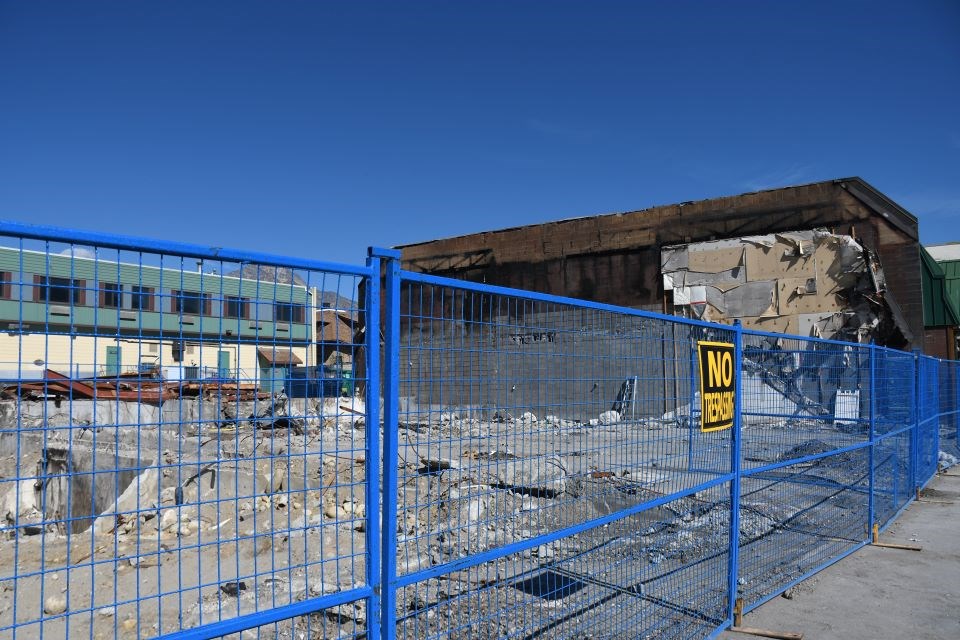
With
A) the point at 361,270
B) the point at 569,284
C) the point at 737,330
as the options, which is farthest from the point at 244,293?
the point at 569,284

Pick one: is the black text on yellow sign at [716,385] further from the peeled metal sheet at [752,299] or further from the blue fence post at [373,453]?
the peeled metal sheet at [752,299]

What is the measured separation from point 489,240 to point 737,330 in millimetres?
19912

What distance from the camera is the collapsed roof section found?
17.3 metres

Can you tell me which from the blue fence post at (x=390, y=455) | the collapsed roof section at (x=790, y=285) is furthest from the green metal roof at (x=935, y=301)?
the blue fence post at (x=390, y=455)

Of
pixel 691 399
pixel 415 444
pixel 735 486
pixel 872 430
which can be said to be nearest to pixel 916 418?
pixel 872 430

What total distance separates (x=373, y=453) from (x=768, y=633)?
389 cm

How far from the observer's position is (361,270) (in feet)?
8.87

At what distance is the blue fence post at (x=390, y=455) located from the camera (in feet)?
8.87

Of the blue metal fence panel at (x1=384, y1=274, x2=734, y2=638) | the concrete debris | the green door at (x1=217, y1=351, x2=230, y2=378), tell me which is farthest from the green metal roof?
the green door at (x1=217, y1=351, x2=230, y2=378)

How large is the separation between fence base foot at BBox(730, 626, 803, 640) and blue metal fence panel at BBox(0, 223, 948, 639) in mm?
154

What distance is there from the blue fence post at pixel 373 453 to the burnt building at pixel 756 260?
58.7 ft

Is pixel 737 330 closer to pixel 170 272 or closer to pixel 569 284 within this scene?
pixel 170 272

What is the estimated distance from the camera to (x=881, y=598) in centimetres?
582

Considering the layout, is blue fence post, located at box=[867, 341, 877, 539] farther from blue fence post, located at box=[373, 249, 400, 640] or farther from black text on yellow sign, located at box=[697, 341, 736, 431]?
blue fence post, located at box=[373, 249, 400, 640]
